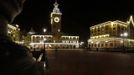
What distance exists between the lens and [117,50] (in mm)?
40469

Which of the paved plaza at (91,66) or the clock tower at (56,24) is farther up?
the clock tower at (56,24)

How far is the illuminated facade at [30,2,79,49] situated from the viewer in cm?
9231

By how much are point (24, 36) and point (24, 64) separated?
101m

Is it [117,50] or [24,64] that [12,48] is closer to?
[24,64]

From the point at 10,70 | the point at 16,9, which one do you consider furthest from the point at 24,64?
the point at 16,9

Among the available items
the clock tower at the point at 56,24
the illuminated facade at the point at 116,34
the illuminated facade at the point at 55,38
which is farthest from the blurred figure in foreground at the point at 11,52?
the clock tower at the point at 56,24

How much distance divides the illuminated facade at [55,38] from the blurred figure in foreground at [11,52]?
3502 inches

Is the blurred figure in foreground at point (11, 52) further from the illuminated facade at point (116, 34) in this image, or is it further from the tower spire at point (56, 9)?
the tower spire at point (56, 9)

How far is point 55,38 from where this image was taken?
9375cm

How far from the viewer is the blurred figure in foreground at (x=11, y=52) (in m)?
1.30

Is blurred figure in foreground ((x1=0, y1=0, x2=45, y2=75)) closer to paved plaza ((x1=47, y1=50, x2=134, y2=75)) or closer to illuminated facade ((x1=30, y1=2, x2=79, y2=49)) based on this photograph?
paved plaza ((x1=47, y1=50, x2=134, y2=75))

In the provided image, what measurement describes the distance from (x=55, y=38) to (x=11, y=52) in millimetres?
92416

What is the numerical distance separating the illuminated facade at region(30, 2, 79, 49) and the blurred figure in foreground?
88.9 meters

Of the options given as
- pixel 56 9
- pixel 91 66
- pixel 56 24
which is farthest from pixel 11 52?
→ pixel 56 9
